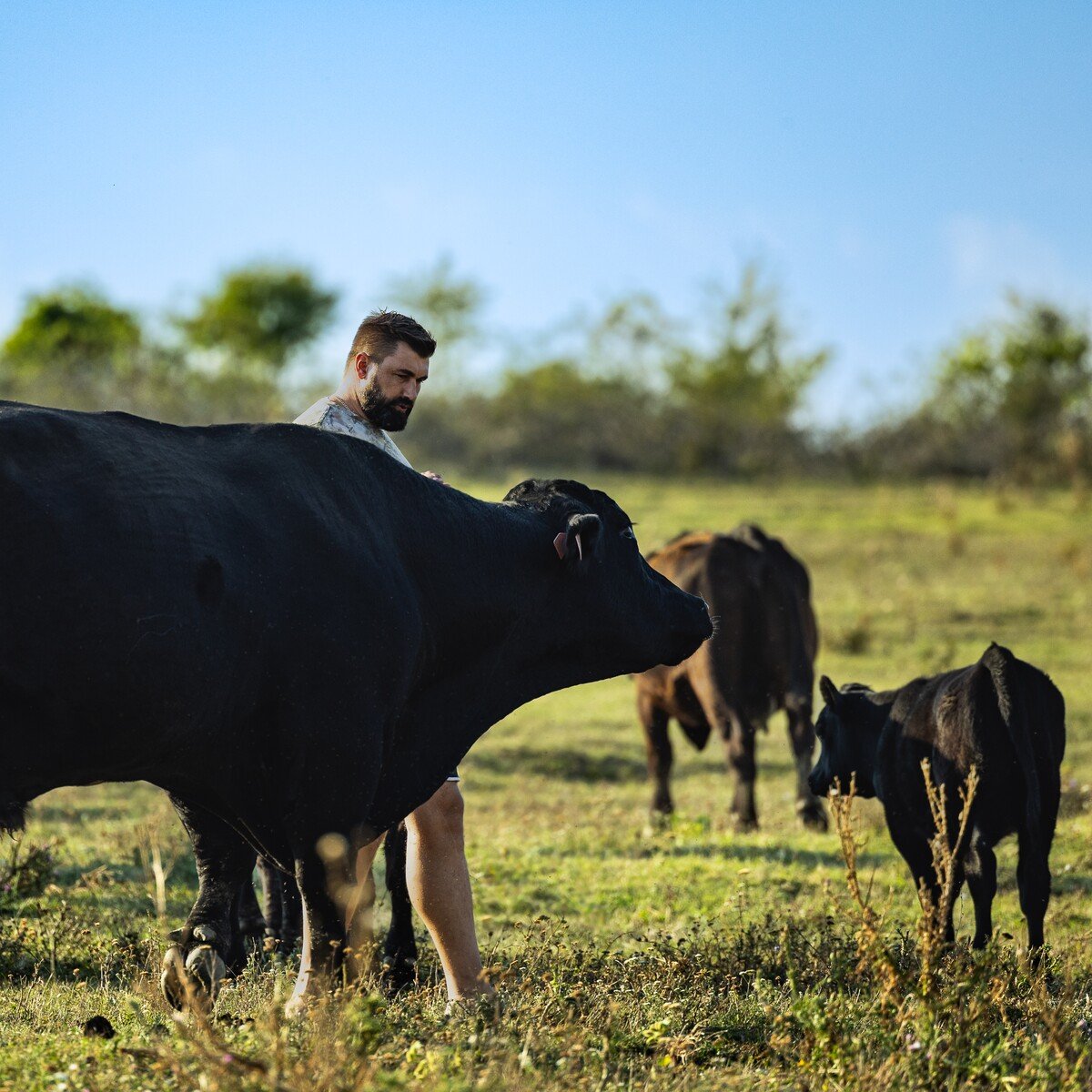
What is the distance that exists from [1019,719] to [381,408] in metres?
2.91

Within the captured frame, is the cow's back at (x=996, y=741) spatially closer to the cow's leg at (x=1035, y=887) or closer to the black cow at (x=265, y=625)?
the cow's leg at (x=1035, y=887)

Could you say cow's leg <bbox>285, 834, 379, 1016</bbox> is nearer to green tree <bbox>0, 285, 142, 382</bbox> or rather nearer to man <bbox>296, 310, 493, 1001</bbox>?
man <bbox>296, 310, 493, 1001</bbox>

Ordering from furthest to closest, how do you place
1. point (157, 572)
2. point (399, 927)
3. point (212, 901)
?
point (399, 927)
point (212, 901)
point (157, 572)

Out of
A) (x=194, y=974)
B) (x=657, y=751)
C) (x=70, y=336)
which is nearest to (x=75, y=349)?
(x=70, y=336)

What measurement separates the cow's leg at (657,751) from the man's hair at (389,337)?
530 centimetres

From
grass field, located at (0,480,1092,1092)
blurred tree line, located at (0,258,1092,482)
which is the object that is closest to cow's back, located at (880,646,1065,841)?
grass field, located at (0,480,1092,1092)

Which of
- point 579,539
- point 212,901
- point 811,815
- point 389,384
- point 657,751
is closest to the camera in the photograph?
point 212,901

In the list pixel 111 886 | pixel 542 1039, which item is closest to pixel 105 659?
pixel 542 1039

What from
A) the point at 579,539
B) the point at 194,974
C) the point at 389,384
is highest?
the point at 389,384

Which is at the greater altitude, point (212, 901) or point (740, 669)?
point (740, 669)

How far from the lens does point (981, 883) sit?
241 inches

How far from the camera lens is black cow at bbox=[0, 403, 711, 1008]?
148 inches

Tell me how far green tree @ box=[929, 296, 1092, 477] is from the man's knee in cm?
3197

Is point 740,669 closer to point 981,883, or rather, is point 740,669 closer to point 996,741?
point 996,741
